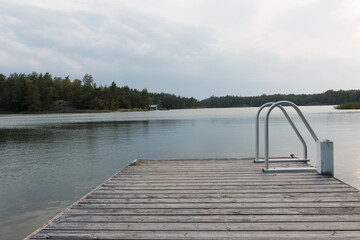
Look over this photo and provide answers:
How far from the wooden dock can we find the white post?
0.72 ft

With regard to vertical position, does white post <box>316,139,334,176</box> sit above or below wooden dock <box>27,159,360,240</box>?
above

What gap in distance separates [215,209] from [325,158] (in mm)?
2640

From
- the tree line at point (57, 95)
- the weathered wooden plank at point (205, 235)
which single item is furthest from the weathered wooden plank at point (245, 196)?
the tree line at point (57, 95)

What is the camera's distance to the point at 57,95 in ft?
340

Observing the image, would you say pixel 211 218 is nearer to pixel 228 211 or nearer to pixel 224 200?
pixel 228 211

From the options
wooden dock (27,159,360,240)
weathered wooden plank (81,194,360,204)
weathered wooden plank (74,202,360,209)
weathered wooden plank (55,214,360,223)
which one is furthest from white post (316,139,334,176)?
weathered wooden plank (55,214,360,223)

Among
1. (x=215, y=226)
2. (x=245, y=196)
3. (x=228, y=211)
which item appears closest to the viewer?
(x=215, y=226)

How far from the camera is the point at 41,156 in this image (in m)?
11.9

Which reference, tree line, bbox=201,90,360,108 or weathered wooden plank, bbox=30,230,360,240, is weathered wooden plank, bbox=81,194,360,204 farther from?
tree line, bbox=201,90,360,108

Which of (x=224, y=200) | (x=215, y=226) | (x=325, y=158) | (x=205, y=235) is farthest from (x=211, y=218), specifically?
(x=325, y=158)

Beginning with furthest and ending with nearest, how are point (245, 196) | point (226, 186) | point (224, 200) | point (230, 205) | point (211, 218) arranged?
1. point (226, 186)
2. point (245, 196)
3. point (224, 200)
4. point (230, 205)
5. point (211, 218)

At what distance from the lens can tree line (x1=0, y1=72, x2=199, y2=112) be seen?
92875mm

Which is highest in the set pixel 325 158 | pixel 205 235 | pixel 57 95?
pixel 57 95

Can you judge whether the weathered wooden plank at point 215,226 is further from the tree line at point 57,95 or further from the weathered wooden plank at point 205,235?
the tree line at point 57,95
